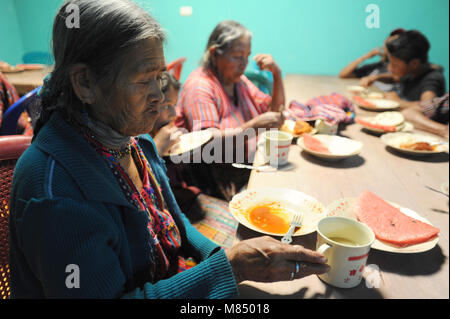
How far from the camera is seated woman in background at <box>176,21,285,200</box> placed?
191 centimetres

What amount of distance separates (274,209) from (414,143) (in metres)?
1.14

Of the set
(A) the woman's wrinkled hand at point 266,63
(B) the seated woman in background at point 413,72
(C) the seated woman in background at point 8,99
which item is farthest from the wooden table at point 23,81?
(B) the seated woman in background at point 413,72

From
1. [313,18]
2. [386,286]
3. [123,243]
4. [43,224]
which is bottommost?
[386,286]

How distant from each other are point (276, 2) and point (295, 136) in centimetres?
306

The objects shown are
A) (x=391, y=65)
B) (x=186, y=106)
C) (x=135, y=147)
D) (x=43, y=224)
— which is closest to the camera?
(x=43, y=224)

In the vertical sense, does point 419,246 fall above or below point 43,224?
below

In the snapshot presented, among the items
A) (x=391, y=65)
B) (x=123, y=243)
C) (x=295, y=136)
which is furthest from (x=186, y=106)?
(x=391, y=65)

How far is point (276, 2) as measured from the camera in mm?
4172

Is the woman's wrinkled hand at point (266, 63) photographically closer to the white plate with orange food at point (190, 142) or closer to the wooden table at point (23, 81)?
the white plate with orange food at point (190, 142)

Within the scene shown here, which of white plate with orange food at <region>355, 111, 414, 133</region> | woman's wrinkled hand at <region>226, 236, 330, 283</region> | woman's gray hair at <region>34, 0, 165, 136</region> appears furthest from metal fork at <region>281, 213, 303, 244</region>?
white plate with orange food at <region>355, 111, 414, 133</region>

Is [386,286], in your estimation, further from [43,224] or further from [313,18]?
[313,18]

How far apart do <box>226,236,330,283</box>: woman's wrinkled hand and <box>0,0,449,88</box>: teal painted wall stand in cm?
373

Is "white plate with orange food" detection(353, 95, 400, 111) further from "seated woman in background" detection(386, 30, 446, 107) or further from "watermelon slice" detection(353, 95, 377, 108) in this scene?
"seated woman in background" detection(386, 30, 446, 107)

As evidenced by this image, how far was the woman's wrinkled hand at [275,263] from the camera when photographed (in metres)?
0.78
